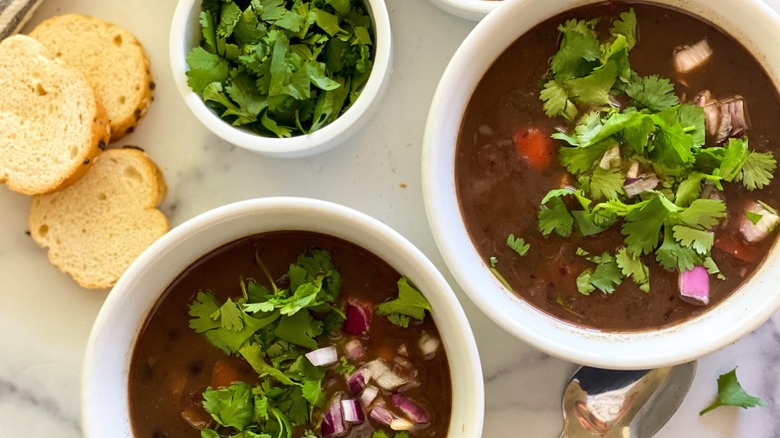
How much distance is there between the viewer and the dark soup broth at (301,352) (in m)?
2.25

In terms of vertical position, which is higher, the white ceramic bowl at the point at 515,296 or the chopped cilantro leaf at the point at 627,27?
the chopped cilantro leaf at the point at 627,27

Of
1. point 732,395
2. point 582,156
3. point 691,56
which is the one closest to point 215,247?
point 582,156

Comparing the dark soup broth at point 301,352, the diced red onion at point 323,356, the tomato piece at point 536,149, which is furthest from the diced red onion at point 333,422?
the tomato piece at point 536,149

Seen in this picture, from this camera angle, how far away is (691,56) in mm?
2303

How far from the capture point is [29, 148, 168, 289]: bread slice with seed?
2570 millimetres

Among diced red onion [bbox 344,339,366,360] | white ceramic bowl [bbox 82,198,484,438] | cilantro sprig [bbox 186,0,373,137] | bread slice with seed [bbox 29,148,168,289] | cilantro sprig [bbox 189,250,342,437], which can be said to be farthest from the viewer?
bread slice with seed [bbox 29,148,168,289]

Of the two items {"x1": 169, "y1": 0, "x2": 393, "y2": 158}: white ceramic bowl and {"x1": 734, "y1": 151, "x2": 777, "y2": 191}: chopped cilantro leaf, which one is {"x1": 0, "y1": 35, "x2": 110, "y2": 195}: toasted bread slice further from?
{"x1": 734, "y1": 151, "x2": 777, "y2": 191}: chopped cilantro leaf

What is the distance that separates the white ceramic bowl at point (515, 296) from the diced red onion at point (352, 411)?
0.42 metres

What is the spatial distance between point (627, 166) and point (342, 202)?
2.78ft

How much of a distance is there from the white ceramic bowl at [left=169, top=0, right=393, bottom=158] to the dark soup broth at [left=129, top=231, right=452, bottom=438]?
0.88 feet

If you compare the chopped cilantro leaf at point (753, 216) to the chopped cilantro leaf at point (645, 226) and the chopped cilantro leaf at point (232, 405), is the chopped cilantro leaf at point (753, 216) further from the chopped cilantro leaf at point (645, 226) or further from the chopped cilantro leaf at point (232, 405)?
the chopped cilantro leaf at point (232, 405)

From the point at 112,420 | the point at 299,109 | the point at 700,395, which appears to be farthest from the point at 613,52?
the point at 112,420

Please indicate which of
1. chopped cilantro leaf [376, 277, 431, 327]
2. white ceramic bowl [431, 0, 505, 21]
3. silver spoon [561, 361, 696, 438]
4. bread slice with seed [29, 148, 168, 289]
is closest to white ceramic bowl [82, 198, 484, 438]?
chopped cilantro leaf [376, 277, 431, 327]

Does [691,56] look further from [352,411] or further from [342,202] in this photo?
[352,411]
